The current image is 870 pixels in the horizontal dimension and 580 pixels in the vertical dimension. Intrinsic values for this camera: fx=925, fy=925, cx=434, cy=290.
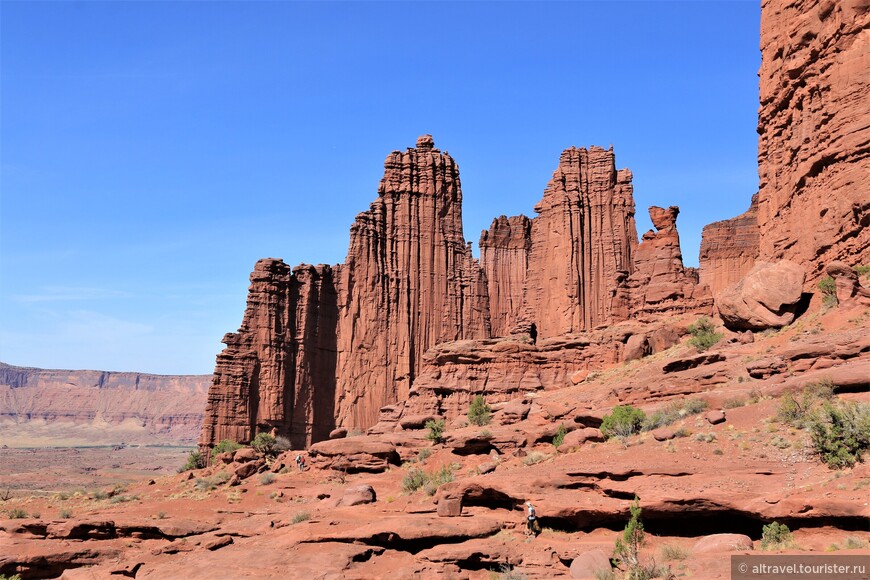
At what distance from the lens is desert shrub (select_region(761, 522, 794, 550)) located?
658 inches

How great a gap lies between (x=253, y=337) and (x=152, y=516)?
3513 cm

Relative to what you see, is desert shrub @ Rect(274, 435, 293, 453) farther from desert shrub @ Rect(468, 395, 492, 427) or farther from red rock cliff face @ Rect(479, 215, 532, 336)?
red rock cliff face @ Rect(479, 215, 532, 336)

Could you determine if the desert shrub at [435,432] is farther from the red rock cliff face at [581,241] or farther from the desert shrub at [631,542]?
the red rock cliff face at [581,241]

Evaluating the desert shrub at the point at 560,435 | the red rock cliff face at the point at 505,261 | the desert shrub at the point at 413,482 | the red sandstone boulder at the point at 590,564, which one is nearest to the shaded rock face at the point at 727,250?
the red rock cliff face at the point at 505,261

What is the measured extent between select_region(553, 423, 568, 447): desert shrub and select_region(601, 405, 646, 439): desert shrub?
7.93 feet

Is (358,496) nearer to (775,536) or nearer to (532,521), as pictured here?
(532,521)

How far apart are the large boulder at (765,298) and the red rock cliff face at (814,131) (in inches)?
34.5

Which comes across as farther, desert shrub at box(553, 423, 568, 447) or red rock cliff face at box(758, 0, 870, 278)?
desert shrub at box(553, 423, 568, 447)

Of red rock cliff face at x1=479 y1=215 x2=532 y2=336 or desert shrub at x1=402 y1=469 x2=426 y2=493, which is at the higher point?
red rock cliff face at x1=479 y1=215 x2=532 y2=336

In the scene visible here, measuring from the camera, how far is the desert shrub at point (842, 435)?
18.6 meters

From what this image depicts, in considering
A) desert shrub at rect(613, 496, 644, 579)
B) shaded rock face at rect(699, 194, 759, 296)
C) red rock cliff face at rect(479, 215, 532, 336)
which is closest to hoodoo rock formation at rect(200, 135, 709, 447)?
shaded rock face at rect(699, 194, 759, 296)

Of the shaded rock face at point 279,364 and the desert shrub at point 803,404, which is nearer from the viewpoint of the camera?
the desert shrub at point 803,404

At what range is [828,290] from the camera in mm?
29750

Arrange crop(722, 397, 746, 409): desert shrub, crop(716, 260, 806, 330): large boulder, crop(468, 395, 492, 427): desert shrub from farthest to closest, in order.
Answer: crop(468, 395, 492, 427): desert shrub, crop(716, 260, 806, 330): large boulder, crop(722, 397, 746, 409): desert shrub
